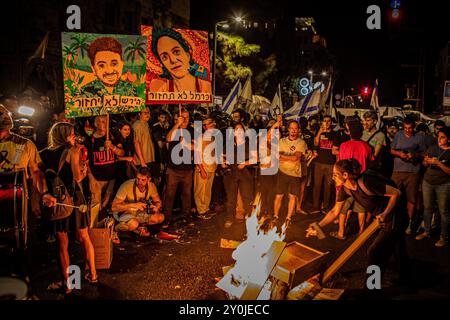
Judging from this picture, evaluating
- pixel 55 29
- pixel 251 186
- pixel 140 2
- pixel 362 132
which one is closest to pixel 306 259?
pixel 251 186

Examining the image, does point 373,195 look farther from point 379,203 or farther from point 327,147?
point 327,147

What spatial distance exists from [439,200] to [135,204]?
5015 mm

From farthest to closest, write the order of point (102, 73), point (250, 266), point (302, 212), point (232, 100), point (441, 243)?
point (232, 100)
point (302, 212)
point (102, 73)
point (441, 243)
point (250, 266)

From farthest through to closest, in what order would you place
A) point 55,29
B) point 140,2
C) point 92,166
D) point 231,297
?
point 140,2, point 55,29, point 92,166, point 231,297

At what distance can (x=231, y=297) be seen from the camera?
4660 mm

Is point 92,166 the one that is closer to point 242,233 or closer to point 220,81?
point 242,233

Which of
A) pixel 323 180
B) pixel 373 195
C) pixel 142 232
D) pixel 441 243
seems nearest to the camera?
pixel 373 195

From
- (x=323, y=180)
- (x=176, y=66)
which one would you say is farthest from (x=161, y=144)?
(x=323, y=180)

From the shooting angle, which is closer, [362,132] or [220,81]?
[362,132]

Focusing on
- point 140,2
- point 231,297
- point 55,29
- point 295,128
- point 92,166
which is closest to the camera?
point 231,297

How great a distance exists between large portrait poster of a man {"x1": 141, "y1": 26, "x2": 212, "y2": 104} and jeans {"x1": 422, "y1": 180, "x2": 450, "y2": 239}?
174 inches

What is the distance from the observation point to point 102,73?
6.92 m
